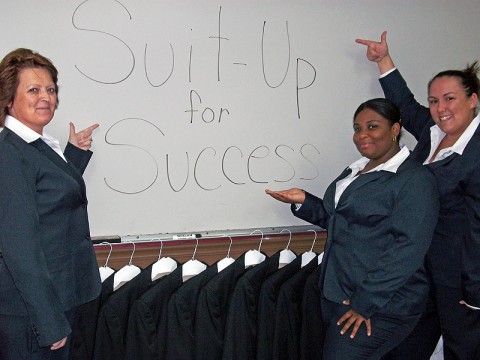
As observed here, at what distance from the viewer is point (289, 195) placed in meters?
1.75

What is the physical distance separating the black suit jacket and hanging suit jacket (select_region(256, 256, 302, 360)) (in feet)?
1.52

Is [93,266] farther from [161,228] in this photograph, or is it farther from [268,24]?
[268,24]

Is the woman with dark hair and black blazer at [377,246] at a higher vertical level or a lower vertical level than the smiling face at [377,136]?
lower

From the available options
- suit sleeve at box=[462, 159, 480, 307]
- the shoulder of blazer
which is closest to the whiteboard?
the shoulder of blazer

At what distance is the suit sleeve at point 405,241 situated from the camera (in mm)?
1433

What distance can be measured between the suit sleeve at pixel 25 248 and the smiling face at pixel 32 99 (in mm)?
120

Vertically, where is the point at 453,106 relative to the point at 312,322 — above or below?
above

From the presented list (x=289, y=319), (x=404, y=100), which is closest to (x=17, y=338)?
(x=289, y=319)

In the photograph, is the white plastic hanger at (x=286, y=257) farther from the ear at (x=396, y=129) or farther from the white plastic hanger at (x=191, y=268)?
the ear at (x=396, y=129)

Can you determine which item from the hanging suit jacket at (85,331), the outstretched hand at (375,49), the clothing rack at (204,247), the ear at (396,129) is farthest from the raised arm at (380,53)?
the hanging suit jacket at (85,331)

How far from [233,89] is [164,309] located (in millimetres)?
729

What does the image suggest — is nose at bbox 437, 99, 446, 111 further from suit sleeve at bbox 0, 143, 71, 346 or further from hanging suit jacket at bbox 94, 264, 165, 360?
suit sleeve at bbox 0, 143, 71, 346

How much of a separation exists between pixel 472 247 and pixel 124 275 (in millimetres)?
1000

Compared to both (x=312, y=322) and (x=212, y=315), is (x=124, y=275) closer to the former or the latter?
(x=212, y=315)
